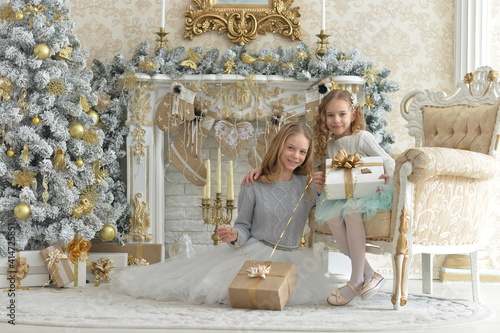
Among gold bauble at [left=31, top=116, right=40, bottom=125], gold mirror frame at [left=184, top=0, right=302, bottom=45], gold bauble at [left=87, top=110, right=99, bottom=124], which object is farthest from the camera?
gold mirror frame at [left=184, top=0, right=302, bottom=45]

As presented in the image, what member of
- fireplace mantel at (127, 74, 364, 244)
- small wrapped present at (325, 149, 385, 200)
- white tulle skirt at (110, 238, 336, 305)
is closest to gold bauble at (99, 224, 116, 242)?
fireplace mantel at (127, 74, 364, 244)

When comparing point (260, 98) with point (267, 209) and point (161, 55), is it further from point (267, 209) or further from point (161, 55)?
point (267, 209)

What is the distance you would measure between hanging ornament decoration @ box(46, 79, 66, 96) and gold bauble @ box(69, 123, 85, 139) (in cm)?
19

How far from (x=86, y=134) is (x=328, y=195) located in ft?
5.18

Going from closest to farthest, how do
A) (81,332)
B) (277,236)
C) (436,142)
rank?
1. (81,332)
2. (277,236)
3. (436,142)

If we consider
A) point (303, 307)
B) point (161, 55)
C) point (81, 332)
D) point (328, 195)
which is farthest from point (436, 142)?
point (81, 332)

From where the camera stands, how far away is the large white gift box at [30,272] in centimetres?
360

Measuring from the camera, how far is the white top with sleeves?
322 cm

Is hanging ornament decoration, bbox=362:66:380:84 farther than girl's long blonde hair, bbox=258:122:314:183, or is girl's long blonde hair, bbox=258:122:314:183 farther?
hanging ornament decoration, bbox=362:66:380:84

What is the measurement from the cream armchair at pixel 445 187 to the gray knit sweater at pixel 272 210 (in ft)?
0.57

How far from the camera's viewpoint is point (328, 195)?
3.00 m

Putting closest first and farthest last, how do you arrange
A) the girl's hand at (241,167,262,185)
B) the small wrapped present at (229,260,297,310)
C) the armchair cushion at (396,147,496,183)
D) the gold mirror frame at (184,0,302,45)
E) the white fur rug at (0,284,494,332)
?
the white fur rug at (0,284,494,332) < the small wrapped present at (229,260,297,310) < the armchair cushion at (396,147,496,183) < the girl's hand at (241,167,262,185) < the gold mirror frame at (184,0,302,45)

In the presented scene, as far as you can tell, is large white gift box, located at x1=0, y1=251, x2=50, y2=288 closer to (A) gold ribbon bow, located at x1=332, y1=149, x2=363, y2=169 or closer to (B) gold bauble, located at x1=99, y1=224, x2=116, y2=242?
(B) gold bauble, located at x1=99, y1=224, x2=116, y2=242

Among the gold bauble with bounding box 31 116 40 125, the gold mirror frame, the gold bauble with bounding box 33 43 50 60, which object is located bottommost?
the gold bauble with bounding box 31 116 40 125
